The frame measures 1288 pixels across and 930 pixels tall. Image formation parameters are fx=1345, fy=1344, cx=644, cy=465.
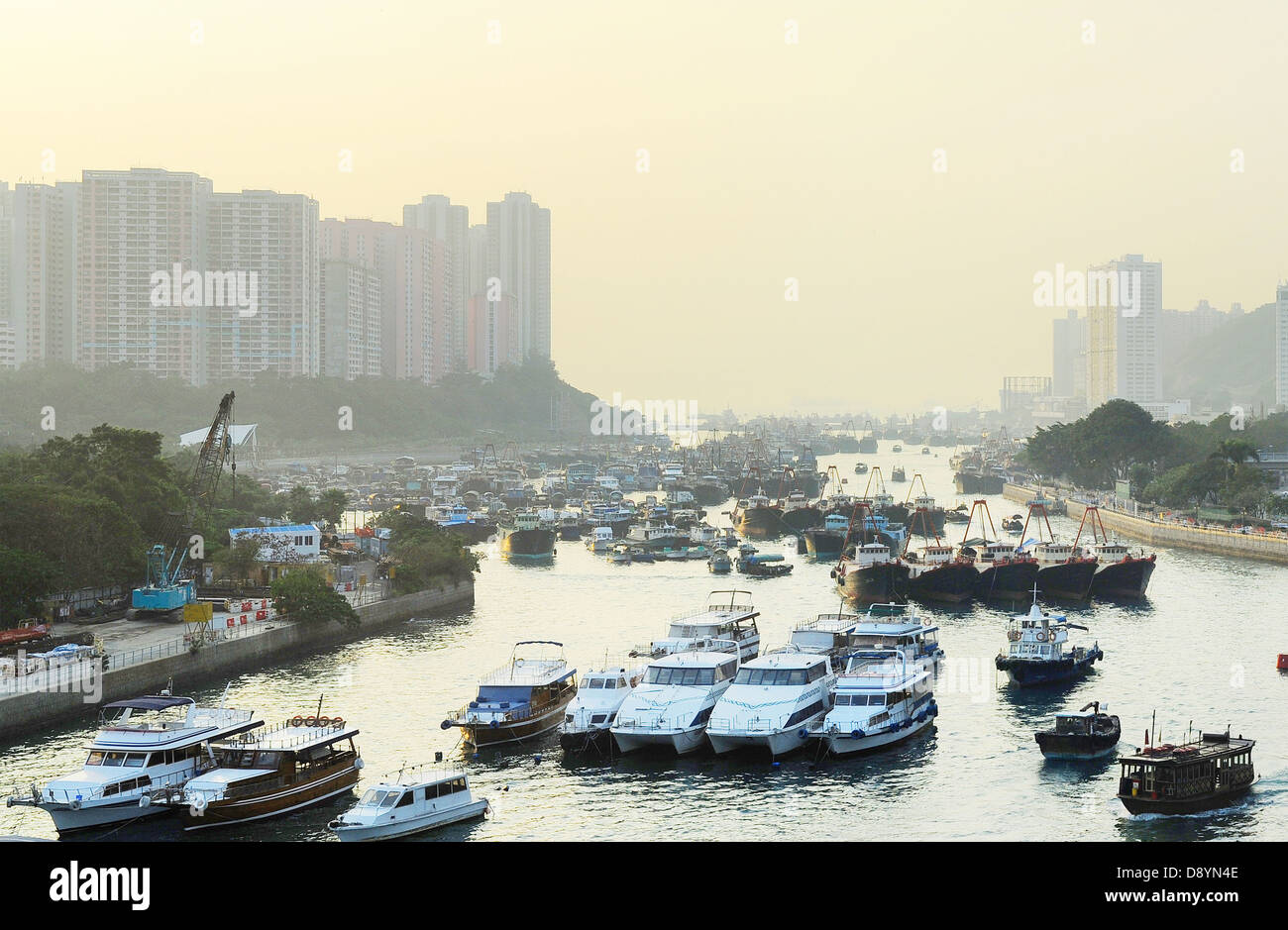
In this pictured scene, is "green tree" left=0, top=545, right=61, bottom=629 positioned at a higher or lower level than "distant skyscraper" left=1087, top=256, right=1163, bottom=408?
lower

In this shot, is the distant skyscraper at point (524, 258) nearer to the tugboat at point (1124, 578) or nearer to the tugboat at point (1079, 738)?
the tugboat at point (1124, 578)

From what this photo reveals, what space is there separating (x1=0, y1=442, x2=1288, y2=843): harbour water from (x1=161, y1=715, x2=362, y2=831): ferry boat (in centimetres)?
22

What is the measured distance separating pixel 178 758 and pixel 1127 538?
46.6m

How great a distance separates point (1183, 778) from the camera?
15359 millimetres

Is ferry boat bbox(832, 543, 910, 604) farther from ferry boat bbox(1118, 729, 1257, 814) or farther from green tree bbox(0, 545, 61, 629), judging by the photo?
green tree bbox(0, 545, 61, 629)

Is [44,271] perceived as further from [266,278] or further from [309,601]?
[309,601]

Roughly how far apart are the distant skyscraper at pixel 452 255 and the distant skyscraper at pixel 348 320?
871 inches

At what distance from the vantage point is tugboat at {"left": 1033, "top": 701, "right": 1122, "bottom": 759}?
17859 mm

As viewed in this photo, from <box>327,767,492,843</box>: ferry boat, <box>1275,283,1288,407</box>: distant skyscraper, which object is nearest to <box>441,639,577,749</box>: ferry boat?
<box>327,767,492,843</box>: ferry boat

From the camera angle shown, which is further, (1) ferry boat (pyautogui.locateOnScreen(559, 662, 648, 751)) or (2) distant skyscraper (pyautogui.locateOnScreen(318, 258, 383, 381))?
(2) distant skyscraper (pyautogui.locateOnScreen(318, 258, 383, 381))

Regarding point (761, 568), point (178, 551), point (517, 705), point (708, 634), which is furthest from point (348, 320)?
point (517, 705)

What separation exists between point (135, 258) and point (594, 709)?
81.2 meters

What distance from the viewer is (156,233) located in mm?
90500
